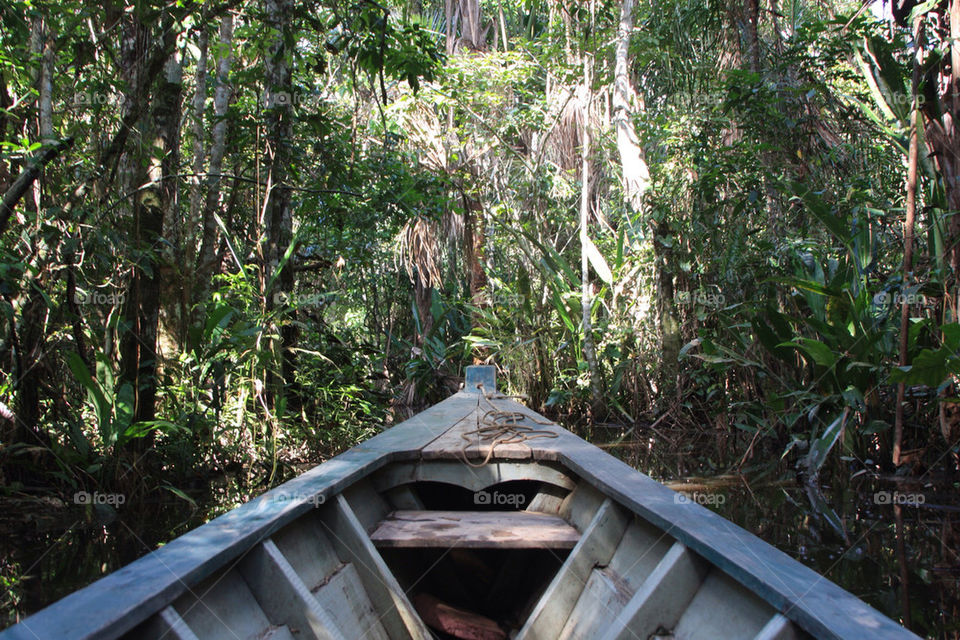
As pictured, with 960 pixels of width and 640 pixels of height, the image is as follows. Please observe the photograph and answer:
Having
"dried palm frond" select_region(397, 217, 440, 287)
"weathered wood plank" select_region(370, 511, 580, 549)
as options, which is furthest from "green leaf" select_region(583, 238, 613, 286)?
"weathered wood plank" select_region(370, 511, 580, 549)

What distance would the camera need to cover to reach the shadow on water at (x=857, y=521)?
2.60 metres

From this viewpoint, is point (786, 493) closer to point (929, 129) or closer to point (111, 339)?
point (929, 129)

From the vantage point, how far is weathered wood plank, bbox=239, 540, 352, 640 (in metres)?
1.91

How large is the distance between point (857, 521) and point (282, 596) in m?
2.86

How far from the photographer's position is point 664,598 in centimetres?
193

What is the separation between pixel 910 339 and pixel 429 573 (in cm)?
295

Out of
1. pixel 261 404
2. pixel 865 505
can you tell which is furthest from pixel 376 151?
pixel 865 505

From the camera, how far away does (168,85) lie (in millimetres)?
4875

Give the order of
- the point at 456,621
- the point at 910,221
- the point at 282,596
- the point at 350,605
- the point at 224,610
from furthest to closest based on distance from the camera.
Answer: the point at 910,221 → the point at 456,621 → the point at 350,605 → the point at 282,596 → the point at 224,610

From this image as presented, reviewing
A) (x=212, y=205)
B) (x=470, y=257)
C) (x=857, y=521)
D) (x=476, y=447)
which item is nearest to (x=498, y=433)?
(x=476, y=447)

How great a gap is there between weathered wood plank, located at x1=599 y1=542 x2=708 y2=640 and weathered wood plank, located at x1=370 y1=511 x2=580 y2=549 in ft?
2.06

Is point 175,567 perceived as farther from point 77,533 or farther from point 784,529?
point 784,529

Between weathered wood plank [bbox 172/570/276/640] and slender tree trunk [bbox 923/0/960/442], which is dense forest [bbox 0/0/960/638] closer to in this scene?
slender tree trunk [bbox 923/0/960/442]

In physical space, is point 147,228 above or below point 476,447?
above
